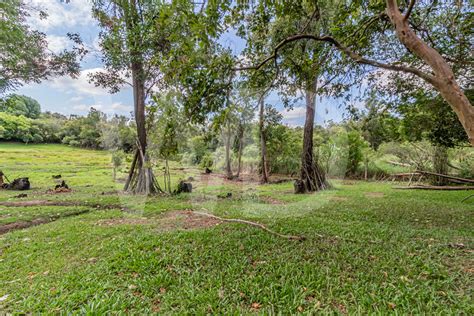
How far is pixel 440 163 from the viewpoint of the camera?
8.86 meters

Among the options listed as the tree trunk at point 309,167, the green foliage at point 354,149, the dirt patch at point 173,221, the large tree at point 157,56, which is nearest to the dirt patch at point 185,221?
the dirt patch at point 173,221

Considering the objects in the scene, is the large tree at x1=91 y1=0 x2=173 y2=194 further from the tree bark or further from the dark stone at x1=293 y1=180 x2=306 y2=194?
the dark stone at x1=293 y1=180 x2=306 y2=194

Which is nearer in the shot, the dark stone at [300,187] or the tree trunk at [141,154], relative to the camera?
the tree trunk at [141,154]

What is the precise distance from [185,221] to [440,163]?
34.1 feet

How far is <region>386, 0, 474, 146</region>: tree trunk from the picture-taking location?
80.7 inches

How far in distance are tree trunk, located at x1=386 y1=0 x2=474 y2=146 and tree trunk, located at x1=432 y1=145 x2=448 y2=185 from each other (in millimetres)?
8667

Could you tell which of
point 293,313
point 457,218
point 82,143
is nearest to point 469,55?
point 457,218

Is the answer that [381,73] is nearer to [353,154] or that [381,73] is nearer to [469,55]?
[469,55]

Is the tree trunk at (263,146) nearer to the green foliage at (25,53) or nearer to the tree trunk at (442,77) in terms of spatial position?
the green foliage at (25,53)

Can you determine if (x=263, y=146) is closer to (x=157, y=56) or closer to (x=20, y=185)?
(x=157, y=56)

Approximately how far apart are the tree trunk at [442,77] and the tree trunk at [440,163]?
8.67 meters

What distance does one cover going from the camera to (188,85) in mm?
2752

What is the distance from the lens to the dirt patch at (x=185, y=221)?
378 centimetres

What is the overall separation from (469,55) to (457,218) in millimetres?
2990
